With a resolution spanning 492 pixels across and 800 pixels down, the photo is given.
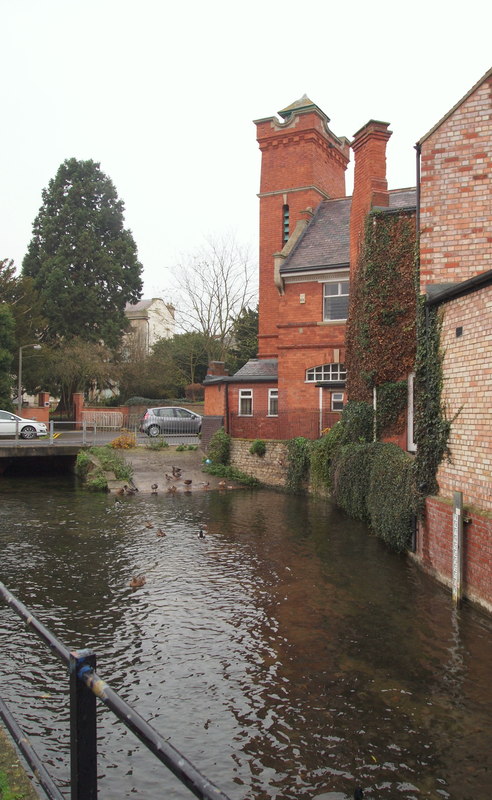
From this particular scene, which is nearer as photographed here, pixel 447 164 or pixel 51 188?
pixel 447 164

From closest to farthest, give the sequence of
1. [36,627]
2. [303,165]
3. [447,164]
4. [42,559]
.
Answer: [36,627] → [447,164] → [42,559] → [303,165]

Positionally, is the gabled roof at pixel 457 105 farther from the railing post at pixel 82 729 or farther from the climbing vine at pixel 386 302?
the railing post at pixel 82 729

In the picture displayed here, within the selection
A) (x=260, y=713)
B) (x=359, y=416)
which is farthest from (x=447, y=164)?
(x=260, y=713)

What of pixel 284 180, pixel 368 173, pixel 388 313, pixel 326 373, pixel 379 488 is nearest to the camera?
pixel 379 488

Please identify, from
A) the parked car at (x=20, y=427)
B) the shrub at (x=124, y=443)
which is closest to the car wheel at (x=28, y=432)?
the parked car at (x=20, y=427)

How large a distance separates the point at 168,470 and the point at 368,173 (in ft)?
44.3

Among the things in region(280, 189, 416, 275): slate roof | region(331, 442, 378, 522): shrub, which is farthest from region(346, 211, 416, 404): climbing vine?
region(280, 189, 416, 275): slate roof

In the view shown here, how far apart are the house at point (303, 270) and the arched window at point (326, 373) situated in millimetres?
41

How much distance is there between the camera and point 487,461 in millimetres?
8625

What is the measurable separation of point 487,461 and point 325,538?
6429 millimetres

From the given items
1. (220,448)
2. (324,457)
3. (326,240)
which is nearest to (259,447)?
(220,448)

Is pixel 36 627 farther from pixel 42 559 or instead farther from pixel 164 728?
pixel 42 559

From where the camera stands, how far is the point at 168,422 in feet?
111

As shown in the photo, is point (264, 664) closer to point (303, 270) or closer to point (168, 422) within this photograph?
point (303, 270)
